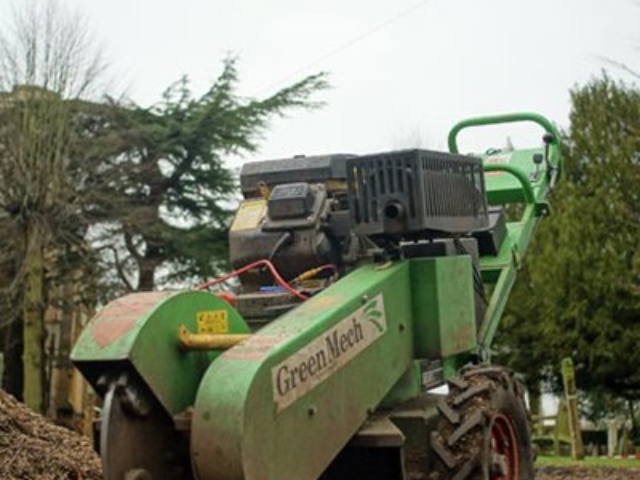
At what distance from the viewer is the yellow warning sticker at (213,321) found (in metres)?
5.06

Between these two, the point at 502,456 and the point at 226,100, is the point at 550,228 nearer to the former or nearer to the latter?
the point at 226,100

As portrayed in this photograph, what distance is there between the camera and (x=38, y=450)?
760cm

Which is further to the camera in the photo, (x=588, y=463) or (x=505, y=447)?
(x=588, y=463)

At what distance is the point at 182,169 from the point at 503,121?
66.1 feet

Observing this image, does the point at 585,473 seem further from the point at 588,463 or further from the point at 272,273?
the point at 272,273

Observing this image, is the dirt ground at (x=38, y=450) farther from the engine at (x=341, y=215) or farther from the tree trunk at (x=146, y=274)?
the tree trunk at (x=146, y=274)

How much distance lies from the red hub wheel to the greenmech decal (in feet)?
2.80

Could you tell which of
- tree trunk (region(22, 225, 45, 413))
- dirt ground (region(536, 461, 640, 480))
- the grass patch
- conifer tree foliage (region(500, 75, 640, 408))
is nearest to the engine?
dirt ground (region(536, 461, 640, 480))

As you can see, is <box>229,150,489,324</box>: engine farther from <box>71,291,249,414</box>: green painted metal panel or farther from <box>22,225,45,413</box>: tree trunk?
<box>22,225,45,413</box>: tree trunk

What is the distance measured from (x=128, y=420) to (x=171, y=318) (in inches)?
18.0

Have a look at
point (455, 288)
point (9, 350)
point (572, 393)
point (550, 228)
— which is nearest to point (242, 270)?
point (455, 288)

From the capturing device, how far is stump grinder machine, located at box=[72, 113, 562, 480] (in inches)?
179

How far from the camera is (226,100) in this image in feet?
91.4

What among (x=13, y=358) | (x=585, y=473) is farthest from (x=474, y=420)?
(x=13, y=358)
